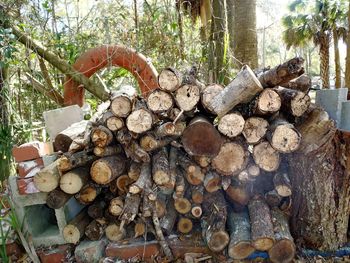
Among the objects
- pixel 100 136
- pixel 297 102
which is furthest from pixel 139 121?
pixel 297 102

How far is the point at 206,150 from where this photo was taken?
214cm

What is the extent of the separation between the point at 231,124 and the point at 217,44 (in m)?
2.64

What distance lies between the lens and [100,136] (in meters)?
2.30

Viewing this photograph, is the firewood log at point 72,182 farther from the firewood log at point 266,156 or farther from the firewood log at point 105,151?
the firewood log at point 266,156

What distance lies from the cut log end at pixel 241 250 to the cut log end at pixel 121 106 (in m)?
1.16

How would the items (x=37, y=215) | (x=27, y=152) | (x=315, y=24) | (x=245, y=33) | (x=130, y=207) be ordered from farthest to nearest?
(x=315, y=24)
(x=245, y=33)
(x=37, y=215)
(x=27, y=152)
(x=130, y=207)

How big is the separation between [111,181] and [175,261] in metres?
0.76

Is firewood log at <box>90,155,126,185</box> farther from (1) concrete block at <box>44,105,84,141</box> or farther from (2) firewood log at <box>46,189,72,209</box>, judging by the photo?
(1) concrete block at <box>44,105,84,141</box>

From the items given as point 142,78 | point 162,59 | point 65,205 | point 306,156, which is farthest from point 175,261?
point 162,59

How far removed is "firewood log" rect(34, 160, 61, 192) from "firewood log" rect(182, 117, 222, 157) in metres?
0.95

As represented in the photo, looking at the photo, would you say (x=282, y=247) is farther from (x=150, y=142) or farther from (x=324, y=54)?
(x=324, y=54)

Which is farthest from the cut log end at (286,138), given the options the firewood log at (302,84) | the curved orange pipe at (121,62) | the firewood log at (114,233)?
the curved orange pipe at (121,62)

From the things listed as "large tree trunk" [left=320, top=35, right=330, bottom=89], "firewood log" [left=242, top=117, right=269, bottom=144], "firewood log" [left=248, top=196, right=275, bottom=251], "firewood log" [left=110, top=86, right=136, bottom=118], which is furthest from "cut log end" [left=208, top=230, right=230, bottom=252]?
"large tree trunk" [left=320, top=35, right=330, bottom=89]

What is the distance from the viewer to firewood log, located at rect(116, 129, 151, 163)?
7.54 ft
